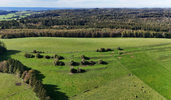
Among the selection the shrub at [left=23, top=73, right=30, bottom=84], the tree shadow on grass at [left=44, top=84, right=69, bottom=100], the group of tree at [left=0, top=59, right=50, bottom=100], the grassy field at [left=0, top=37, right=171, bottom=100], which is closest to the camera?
the group of tree at [left=0, top=59, right=50, bottom=100]

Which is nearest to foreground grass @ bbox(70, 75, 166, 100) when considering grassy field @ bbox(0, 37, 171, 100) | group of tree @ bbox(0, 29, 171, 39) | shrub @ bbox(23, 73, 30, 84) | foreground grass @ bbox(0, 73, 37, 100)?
grassy field @ bbox(0, 37, 171, 100)

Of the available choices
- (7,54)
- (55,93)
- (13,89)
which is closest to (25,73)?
(13,89)

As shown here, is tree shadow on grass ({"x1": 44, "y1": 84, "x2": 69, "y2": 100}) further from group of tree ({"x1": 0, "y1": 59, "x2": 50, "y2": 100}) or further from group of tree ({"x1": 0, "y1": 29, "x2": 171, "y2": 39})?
group of tree ({"x1": 0, "y1": 29, "x2": 171, "y2": 39})

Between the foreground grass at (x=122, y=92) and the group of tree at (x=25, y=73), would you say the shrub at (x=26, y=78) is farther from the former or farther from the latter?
the foreground grass at (x=122, y=92)

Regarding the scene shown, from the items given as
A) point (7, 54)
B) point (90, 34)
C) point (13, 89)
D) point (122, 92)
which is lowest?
point (122, 92)

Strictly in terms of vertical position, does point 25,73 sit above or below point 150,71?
above

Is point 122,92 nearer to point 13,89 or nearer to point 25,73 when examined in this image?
point 25,73

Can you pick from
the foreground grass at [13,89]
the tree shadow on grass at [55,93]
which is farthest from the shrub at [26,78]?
the tree shadow on grass at [55,93]

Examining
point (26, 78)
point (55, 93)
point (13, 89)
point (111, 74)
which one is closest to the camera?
point (55, 93)
